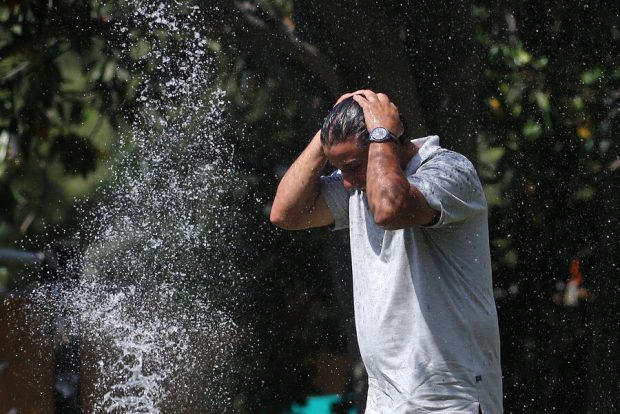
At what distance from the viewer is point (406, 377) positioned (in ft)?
7.88

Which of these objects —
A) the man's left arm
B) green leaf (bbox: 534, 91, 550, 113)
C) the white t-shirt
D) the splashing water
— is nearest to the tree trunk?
green leaf (bbox: 534, 91, 550, 113)

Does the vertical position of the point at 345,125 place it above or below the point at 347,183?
above

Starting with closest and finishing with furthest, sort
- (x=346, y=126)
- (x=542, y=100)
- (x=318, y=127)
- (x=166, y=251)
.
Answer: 1. (x=346, y=126)
2. (x=318, y=127)
3. (x=542, y=100)
4. (x=166, y=251)

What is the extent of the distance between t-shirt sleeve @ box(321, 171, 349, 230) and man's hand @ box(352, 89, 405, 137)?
298 millimetres

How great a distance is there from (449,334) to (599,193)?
299 cm

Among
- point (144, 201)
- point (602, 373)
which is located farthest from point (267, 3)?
point (602, 373)

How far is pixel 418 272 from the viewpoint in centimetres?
241

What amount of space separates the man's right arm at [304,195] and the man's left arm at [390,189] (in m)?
0.25

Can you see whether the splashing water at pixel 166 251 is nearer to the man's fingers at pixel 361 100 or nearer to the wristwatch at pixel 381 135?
the man's fingers at pixel 361 100

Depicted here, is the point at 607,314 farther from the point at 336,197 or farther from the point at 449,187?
the point at 449,187

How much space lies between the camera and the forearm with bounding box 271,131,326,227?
2.73m

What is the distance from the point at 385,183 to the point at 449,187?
0.54 feet

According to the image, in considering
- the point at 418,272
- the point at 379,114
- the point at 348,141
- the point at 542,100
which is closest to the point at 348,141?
the point at 348,141

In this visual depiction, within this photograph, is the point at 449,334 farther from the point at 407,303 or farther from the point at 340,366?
the point at 340,366
